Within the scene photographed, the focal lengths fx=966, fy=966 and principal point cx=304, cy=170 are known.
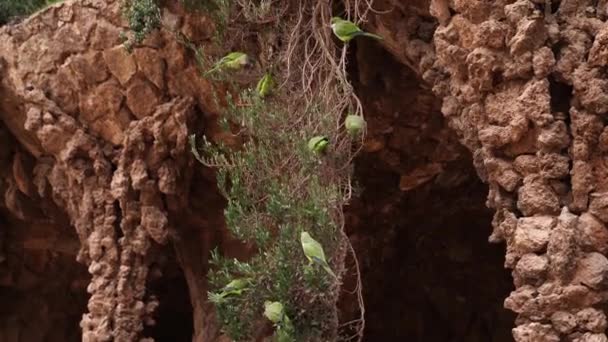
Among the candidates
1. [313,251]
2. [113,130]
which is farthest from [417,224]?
[313,251]

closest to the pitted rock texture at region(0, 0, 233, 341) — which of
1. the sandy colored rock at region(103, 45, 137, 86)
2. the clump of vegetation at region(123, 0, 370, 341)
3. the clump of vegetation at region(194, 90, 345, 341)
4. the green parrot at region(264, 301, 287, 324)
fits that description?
the sandy colored rock at region(103, 45, 137, 86)

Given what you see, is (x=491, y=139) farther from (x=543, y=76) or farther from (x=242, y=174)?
(x=242, y=174)

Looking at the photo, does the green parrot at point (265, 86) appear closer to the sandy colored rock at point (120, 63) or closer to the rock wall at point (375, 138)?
the rock wall at point (375, 138)

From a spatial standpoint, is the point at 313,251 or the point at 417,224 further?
the point at 417,224

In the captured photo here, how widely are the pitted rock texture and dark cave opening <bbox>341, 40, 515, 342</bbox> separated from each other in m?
1.14

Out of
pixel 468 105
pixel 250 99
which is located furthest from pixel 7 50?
pixel 468 105

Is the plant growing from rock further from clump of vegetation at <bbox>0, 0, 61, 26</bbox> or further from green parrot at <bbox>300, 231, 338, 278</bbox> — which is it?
clump of vegetation at <bbox>0, 0, 61, 26</bbox>

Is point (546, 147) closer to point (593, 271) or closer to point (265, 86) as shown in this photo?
point (593, 271)

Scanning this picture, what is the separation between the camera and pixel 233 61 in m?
5.21

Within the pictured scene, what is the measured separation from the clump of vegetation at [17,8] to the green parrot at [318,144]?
3143 millimetres

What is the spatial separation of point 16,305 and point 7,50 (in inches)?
127

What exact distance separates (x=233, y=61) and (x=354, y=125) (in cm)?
91

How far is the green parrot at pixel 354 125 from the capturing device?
466 cm

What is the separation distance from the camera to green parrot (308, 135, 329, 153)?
4695mm
